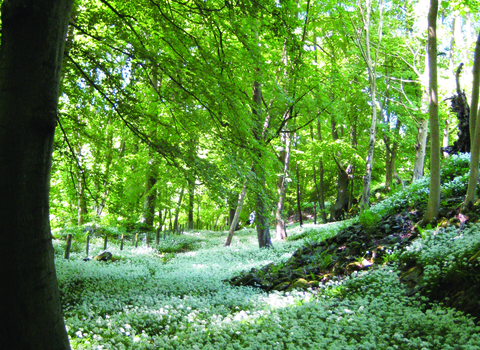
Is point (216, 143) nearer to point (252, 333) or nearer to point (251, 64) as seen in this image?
point (251, 64)

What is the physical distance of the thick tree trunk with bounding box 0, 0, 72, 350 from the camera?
243cm

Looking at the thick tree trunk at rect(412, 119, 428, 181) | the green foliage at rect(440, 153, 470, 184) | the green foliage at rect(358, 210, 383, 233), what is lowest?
the green foliage at rect(358, 210, 383, 233)

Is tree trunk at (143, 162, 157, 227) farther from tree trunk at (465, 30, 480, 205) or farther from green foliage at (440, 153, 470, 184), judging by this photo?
tree trunk at (465, 30, 480, 205)

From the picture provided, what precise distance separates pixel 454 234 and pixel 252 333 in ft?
13.0

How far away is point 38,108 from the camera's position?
2.55 meters

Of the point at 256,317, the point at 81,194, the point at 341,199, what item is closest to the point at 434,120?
the point at 256,317

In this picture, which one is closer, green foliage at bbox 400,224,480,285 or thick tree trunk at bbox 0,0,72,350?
thick tree trunk at bbox 0,0,72,350

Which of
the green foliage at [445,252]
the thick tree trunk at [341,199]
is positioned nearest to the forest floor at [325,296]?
the green foliage at [445,252]

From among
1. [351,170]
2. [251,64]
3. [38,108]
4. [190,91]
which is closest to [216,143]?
[190,91]

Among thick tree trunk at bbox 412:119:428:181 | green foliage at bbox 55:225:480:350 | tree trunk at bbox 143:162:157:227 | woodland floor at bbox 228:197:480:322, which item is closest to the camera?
green foliage at bbox 55:225:480:350

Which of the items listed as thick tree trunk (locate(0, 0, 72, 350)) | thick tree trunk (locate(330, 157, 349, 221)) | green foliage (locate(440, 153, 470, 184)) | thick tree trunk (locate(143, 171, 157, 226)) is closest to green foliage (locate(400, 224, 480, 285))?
green foliage (locate(440, 153, 470, 184))

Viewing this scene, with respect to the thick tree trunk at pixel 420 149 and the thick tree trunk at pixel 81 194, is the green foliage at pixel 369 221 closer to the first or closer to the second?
the thick tree trunk at pixel 81 194

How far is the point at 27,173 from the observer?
2490 mm

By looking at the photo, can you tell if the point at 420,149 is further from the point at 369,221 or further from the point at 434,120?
the point at 434,120
